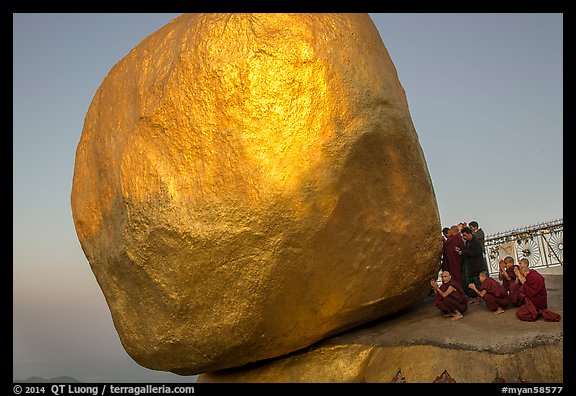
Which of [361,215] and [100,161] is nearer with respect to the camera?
[361,215]

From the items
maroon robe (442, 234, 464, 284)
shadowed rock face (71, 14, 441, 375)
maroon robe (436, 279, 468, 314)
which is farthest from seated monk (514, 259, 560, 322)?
shadowed rock face (71, 14, 441, 375)

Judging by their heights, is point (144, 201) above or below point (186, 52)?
below

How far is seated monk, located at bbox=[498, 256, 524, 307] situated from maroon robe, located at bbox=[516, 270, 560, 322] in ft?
0.52

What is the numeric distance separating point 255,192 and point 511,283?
133 inches

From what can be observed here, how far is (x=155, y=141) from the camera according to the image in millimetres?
4785

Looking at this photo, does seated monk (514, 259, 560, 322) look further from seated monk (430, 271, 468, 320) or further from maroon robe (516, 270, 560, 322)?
seated monk (430, 271, 468, 320)

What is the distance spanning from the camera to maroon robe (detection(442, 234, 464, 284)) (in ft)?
20.8

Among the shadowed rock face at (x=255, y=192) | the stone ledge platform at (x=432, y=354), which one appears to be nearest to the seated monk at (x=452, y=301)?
the stone ledge platform at (x=432, y=354)

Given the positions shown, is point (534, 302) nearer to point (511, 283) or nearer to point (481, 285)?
point (511, 283)

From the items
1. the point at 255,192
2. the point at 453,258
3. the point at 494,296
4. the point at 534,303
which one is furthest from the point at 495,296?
the point at 255,192

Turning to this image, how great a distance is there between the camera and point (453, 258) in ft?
21.0

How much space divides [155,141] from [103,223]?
47.0 inches
